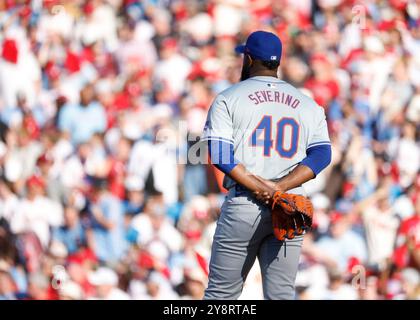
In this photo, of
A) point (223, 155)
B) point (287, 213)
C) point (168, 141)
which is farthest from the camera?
point (168, 141)

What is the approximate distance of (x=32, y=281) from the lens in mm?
8180

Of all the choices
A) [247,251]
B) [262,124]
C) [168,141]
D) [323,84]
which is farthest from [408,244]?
[262,124]

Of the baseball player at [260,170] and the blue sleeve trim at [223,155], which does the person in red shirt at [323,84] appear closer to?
the baseball player at [260,170]

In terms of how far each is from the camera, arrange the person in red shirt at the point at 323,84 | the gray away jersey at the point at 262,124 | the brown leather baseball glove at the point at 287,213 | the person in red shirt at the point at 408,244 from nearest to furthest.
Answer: the brown leather baseball glove at the point at 287,213 → the gray away jersey at the point at 262,124 → the person in red shirt at the point at 408,244 → the person in red shirt at the point at 323,84

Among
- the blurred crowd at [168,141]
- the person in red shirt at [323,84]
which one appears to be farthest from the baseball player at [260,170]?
the person in red shirt at [323,84]

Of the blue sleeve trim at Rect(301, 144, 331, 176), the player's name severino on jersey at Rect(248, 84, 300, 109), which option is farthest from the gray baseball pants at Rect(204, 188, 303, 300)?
the player's name severino on jersey at Rect(248, 84, 300, 109)

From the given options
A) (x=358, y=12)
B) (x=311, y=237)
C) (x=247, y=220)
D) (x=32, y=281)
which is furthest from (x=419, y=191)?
(x=247, y=220)

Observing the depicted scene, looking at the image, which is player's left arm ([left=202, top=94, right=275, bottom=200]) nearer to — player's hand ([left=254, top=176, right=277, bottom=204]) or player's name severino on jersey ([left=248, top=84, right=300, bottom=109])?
player's hand ([left=254, top=176, right=277, bottom=204])

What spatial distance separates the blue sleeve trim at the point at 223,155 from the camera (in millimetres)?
4402

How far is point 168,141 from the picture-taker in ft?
28.6

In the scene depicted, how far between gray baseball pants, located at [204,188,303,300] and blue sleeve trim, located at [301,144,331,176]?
0.31m

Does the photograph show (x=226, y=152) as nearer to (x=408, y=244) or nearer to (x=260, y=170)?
(x=260, y=170)

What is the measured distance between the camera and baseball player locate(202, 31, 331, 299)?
4422mm

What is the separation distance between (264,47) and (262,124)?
1.24 feet
